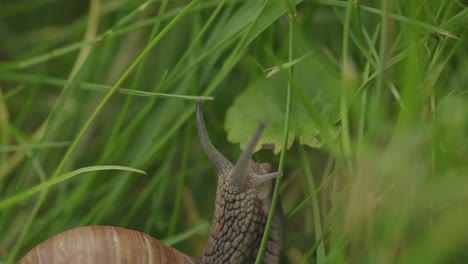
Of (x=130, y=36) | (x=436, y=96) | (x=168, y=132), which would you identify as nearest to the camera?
(x=436, y=96)

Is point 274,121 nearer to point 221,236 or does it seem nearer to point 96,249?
point 221,236

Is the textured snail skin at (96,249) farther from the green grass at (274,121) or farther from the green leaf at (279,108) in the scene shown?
the green leaf at (279,108)

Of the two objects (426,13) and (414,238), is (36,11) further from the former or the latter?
(414,238)

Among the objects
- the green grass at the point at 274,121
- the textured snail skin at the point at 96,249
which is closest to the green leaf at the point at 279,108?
the green grass at the point at 274,121

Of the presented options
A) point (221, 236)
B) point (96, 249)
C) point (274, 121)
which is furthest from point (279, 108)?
point (96, 249)

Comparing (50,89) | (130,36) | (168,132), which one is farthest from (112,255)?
(50,89)

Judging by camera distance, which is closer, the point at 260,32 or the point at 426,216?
the point at 426,216
